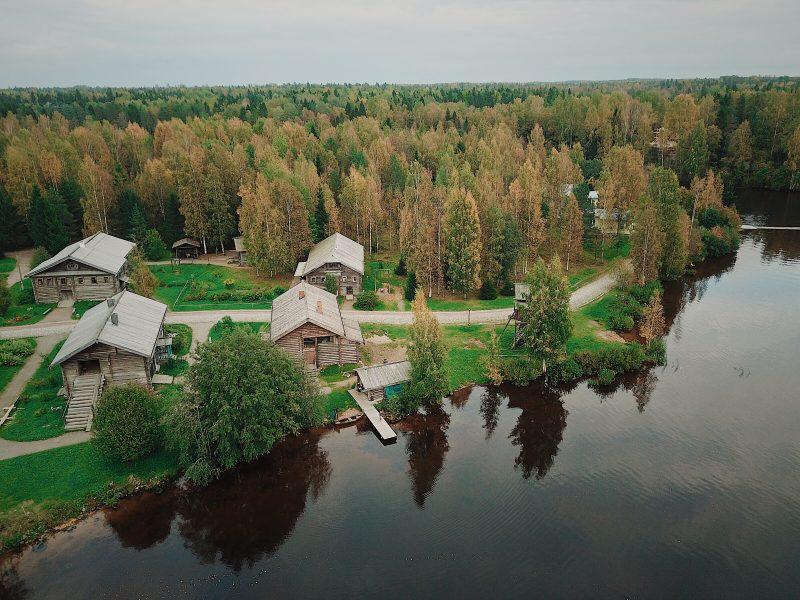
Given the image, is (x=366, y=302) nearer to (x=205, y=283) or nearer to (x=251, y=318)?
(x=251, y=318)

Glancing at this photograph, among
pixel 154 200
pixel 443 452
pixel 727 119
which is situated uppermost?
pixel 727 119

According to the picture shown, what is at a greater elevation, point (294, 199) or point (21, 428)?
point (294, 199)

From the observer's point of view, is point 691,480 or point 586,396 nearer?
point 691,480

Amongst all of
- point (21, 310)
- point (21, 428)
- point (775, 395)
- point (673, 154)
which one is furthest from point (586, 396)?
point (673, 154)

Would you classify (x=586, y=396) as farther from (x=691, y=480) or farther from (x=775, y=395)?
(x=775, y=395)

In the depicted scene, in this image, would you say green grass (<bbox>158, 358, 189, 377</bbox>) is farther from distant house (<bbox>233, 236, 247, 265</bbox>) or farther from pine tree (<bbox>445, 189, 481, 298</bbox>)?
distant house (<bbox>233, 236, 247, 265</bbox>)

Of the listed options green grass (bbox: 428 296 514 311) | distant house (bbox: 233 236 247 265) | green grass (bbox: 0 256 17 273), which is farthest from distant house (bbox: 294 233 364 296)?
green grass (bbox: 0 256 17 273)

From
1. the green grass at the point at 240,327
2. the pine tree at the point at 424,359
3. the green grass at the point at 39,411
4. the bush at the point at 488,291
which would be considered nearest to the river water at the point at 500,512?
the pine tree at the point at 424,359

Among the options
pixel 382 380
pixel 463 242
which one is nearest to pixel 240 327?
pixel 382 380
